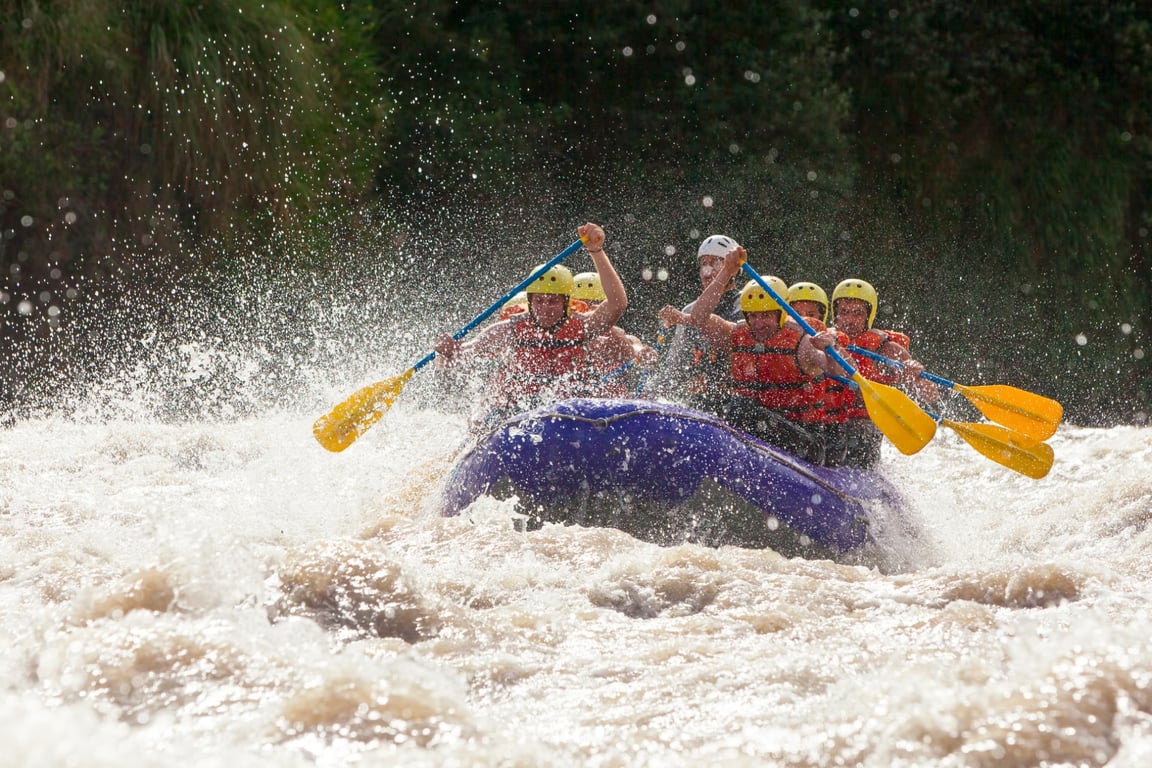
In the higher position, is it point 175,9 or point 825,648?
point 175,9

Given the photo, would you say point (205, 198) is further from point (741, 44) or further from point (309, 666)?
point (309, 666)

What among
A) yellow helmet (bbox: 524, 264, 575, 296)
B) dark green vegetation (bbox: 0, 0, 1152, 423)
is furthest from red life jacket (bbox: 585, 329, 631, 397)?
dark green vegetation (bbox: 0, 0, 1152, 423)

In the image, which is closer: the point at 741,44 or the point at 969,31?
the point at 741,44

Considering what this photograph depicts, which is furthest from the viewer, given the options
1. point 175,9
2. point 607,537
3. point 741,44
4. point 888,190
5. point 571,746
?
point 888,190

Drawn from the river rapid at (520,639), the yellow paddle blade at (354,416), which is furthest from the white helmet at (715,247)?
the yellow paddle blade at (354,416)

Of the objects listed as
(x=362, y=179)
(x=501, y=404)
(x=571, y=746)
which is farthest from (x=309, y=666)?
(x=362, y=179)

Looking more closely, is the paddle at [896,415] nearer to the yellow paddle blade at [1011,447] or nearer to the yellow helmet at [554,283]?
the yellow paddle blade at [1011,447]

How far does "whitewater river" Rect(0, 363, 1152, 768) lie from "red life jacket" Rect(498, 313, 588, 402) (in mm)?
1070

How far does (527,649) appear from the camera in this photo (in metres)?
3.35

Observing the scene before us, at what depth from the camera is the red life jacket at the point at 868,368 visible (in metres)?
6.10

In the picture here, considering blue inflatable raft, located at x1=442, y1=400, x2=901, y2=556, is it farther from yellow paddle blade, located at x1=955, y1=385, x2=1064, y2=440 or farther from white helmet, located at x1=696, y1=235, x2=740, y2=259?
white helmet, located at x1=696, y1=235, x2=740, y2=259

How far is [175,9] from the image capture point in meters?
8.89

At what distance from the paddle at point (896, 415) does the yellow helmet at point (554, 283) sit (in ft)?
4.32

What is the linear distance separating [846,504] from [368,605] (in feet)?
7.54
